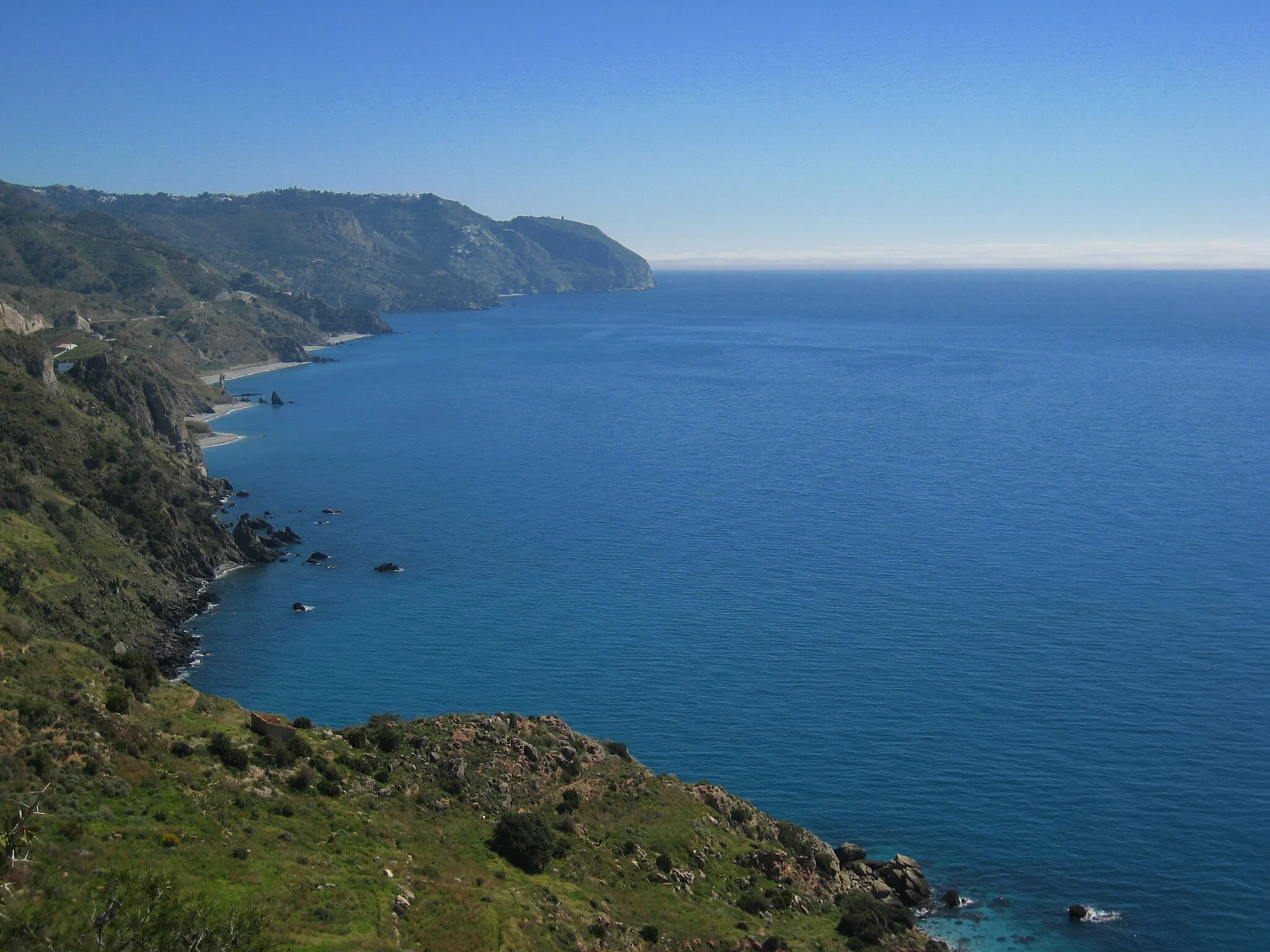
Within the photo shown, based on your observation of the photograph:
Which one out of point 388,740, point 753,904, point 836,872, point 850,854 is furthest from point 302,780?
point 850,854

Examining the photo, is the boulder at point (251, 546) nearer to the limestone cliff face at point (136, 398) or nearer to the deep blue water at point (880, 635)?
the deep blue water at point (880, 635)

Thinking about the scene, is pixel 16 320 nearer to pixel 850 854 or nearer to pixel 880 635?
pixel 880 635

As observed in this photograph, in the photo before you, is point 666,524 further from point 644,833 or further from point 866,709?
point 644,833

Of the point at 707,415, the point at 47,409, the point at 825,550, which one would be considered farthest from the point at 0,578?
the point at 707,415

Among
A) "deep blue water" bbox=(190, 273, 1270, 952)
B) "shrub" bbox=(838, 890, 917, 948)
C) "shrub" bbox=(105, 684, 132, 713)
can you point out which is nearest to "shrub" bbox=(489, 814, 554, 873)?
"shrub" bbox=(838, 890, 917, 948)

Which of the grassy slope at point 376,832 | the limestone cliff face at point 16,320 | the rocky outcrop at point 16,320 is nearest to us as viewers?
the grassy slope at point 376,832

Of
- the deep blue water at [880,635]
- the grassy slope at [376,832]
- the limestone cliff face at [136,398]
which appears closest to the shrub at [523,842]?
the grassy slope at [376,832]
